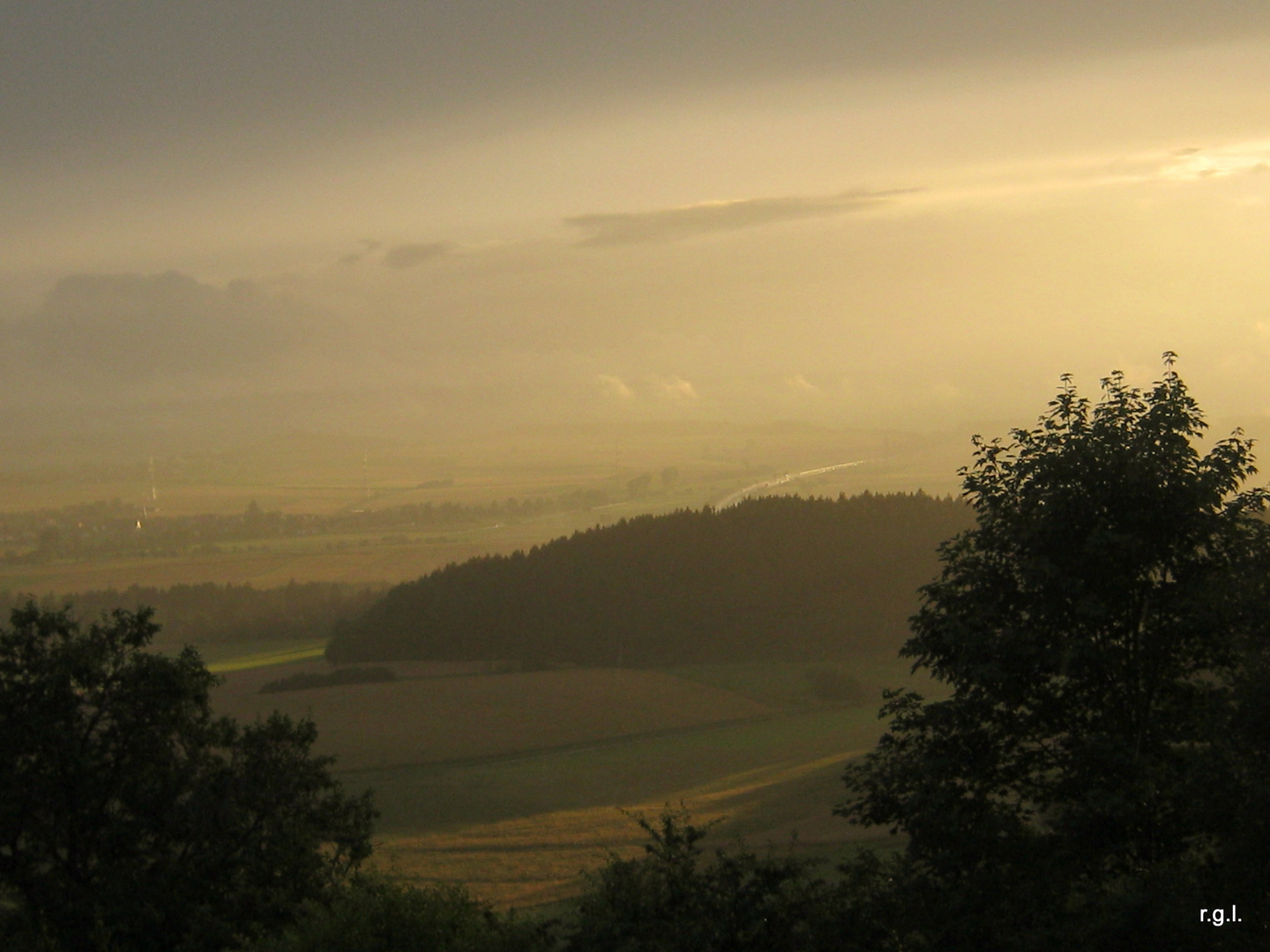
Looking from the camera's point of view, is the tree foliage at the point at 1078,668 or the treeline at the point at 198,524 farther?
the treeline at the point at 198,524

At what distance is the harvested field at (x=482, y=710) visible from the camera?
66.4 metres

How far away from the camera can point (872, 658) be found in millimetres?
95188

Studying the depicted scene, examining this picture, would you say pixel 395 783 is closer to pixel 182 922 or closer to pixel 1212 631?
pixel 182 922

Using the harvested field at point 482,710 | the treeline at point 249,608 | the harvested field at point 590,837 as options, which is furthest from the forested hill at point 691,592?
the harvested field at point 590,837

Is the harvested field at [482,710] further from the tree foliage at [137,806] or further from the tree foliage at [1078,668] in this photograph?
the tree foliage at [1078,668]

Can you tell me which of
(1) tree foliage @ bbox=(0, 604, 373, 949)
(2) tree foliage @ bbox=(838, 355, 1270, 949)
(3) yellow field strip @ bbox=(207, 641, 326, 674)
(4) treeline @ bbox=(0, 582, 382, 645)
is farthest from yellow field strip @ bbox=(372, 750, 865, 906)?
(4) treeline @ bbox=(0, 582, 382, 645)

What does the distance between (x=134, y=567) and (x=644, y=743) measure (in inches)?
2974

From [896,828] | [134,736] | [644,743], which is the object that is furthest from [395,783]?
[896,828]

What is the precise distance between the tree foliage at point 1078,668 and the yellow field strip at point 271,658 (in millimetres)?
83520

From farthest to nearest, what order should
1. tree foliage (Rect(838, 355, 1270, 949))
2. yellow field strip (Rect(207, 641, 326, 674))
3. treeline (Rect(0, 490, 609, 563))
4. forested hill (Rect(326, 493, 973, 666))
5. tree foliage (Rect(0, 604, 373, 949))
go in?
treeline (Rect(0, 490, 609, 563))
forested hill (Rect(326, 493, 973, 666))
yellow field strip (Rect(207, 641, 326, 674))
tree foliage (Rect(0, 604, 373, 949))
tree foliage (Rect(838, 355, 1270, 949))

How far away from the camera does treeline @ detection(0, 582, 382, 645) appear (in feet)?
349

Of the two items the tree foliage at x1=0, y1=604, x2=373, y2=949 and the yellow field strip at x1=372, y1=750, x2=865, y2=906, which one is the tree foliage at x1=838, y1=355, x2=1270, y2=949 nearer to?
the tree foliage at x1=0, y1=604, x2=373, y2=949

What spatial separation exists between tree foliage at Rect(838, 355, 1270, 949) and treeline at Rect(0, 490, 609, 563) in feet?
389

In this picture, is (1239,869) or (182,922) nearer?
(1239,869)
